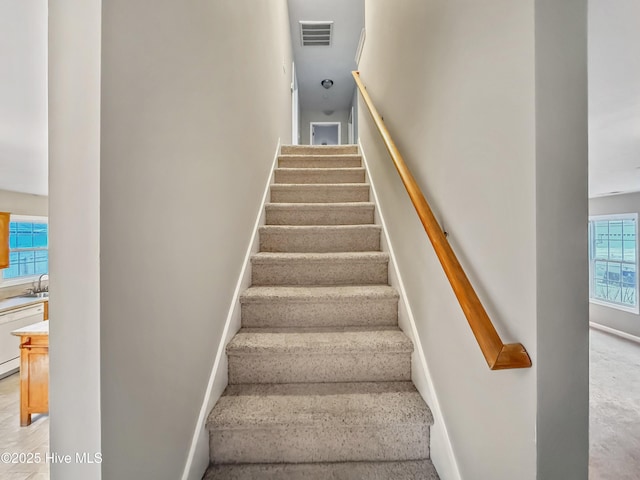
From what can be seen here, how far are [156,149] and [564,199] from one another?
101 cm

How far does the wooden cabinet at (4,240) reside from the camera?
377 centimetres

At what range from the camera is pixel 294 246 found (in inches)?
75.7

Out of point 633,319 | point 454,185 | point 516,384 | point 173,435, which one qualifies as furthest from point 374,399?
point 633,319

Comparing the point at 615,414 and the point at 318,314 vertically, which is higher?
the point at 318,314

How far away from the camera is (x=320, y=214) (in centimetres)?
208

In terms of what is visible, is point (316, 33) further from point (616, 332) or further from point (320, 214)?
point (616, 332)

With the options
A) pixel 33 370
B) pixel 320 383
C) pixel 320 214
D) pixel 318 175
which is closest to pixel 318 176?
pixel 318 175

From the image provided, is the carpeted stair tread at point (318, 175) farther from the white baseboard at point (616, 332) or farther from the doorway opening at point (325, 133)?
the white baseboard at point (616, 332)

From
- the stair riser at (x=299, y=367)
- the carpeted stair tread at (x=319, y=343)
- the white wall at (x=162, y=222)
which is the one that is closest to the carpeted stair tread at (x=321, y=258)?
the white wall at (x=162, y=222)

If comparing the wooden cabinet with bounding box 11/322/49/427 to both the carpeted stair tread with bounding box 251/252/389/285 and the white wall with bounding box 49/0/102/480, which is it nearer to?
the carpeted stair tread with bounding box 251/252/389/285

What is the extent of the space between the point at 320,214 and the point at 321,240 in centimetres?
27

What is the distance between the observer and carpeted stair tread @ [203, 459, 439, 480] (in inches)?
39.0

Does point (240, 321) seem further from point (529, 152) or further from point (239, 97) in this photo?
point (529, 152)

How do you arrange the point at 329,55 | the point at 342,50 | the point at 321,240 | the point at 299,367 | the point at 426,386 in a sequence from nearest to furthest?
the point at 426,386 < the point at 299,367 < the point at 321,240 < the point at 342,50 < the point at 329,55
